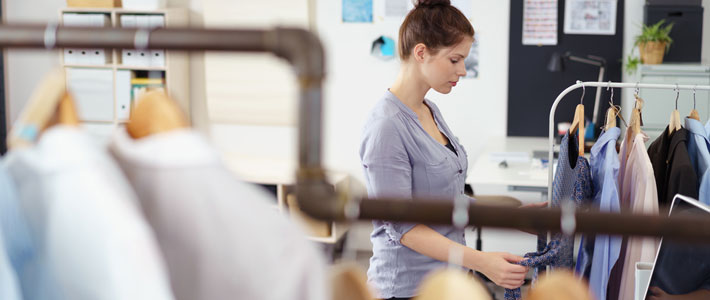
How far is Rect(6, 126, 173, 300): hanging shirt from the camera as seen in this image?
60cm

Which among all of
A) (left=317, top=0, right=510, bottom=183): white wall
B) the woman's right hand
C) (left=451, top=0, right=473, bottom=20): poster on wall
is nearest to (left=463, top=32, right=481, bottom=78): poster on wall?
(left=317, top=0, right=510, bottom=183): white wall

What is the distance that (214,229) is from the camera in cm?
67

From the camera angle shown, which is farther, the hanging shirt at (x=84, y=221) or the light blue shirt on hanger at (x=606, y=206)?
the light blue shirt on hanger at (x=606, y=206)

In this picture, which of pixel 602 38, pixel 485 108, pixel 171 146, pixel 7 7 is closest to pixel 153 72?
pixel 7 7

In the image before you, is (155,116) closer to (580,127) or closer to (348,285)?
(348,285)

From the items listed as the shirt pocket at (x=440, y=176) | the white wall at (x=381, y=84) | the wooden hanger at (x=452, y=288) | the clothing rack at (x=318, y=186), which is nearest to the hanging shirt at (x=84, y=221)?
the clothing rack at (x=318, y=186)

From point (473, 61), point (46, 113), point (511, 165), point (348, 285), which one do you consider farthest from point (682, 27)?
point (46, 113)

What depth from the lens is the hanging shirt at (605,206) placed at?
6.74 feet

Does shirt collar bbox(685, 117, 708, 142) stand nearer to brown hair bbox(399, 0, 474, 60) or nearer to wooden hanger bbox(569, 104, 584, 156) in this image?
wooden hanger bbox(569, 104, 584, 156)

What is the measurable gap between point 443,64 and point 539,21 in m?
2.69

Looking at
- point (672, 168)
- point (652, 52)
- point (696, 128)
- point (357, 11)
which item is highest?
point (357, 11)

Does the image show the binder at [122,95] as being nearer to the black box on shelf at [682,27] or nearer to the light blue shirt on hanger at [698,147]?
the black box on shelf at [682,27]

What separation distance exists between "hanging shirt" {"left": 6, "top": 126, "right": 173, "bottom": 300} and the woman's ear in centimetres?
137

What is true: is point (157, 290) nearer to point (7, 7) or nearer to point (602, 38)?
point (602, 38)
